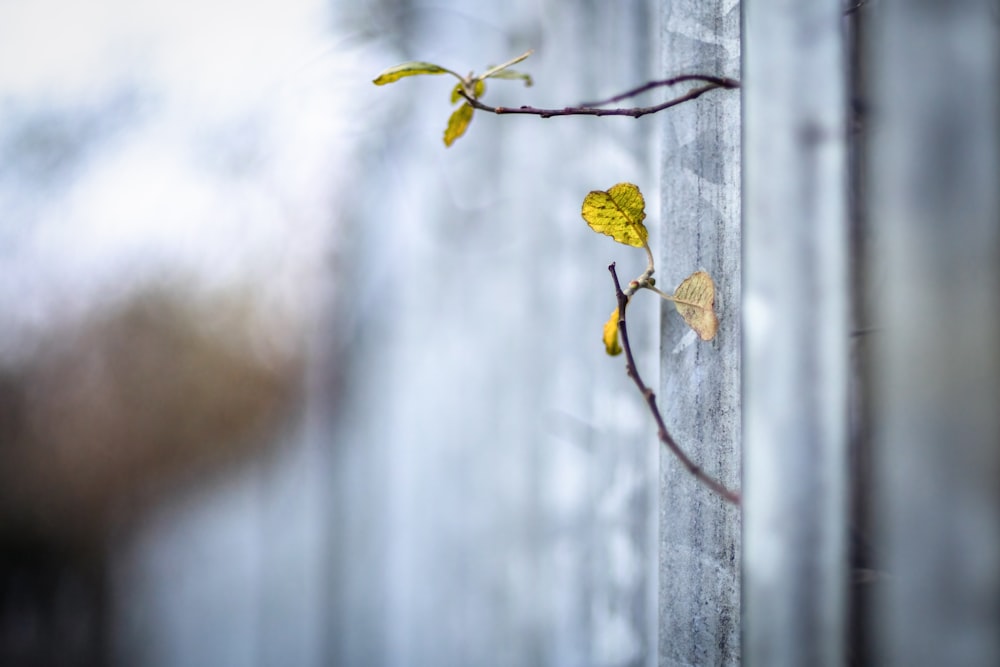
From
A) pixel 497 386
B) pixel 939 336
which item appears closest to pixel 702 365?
pixel 939 336

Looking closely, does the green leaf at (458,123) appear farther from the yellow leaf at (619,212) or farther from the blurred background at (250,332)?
the blurred background at (250,332)

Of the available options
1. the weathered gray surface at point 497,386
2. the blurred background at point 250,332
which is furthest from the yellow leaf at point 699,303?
the blurred background at point 250,332

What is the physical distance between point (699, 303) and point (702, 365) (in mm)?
61

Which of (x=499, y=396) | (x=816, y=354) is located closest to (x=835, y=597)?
(x=816, y=354)

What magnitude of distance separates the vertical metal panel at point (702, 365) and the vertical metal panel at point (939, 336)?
13 cm

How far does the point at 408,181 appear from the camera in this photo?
3.12ft

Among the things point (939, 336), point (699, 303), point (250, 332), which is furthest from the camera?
point (250, 332)

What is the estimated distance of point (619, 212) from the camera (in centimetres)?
40

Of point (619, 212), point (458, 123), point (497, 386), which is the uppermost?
point (458, 123)

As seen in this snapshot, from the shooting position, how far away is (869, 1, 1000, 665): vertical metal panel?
0.25 meters

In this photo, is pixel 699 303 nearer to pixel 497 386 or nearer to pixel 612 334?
pixel 612 334

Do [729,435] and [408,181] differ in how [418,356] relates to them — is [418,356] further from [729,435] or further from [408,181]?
[729,435]

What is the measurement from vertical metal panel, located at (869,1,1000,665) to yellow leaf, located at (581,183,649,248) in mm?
140

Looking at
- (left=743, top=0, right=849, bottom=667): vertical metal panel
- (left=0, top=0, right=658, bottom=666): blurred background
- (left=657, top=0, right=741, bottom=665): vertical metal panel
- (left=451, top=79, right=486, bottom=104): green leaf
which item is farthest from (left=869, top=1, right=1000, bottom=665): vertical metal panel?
(left=0, top=0, right=658, bottom=666): blurred background
